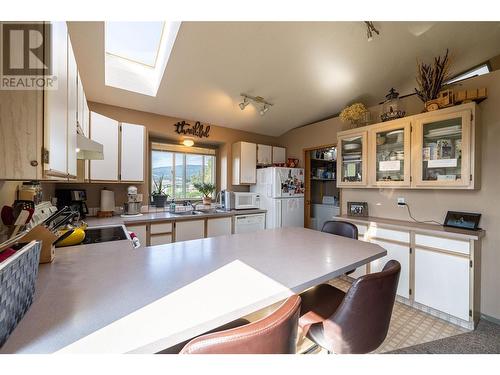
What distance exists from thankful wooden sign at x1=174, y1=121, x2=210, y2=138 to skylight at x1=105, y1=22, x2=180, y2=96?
673 millimetres

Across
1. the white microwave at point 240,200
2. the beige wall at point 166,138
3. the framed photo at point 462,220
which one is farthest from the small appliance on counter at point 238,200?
the framed photo at point 462,220

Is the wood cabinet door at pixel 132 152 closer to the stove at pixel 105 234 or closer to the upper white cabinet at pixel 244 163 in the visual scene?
the stove at pixel 105 234

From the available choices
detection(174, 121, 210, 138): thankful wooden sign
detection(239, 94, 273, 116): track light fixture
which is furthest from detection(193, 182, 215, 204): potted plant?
detection(239, 94, 273, 116): track light fixture

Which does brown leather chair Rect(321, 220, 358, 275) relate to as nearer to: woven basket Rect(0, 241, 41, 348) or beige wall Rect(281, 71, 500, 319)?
beige wall Rect(281, 71, 500, 319)

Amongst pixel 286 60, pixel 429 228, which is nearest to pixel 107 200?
pixel 286 60

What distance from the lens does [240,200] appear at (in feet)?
12.5

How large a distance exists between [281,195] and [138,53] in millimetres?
2855

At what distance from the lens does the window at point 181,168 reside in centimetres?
366

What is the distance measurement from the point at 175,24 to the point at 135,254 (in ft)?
6.95

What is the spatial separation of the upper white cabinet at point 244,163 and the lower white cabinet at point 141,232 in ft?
6.00

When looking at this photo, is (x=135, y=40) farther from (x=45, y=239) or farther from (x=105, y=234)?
(x=45, y=239)

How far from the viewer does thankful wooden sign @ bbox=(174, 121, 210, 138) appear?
348 cm

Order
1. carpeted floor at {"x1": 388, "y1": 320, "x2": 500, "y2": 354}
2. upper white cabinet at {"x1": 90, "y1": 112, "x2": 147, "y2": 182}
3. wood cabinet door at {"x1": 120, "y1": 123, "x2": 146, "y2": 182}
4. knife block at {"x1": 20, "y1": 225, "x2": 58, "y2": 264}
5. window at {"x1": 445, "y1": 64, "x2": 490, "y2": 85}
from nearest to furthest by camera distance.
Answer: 1. knife block at {"x1": 20, "y1": 225, "x2": 58, "y2": 264}
2. carpeted floor at {"x1": 388, "y1": 320, "x2": 500, "y2": 354}
3. upper white cabinet at {"x1": 90, "y1": 112, "x2": 147, "y2": 182}
4. window at {"x1": 445, "y1": 64, "x2": 490, "y2": 85}
5. wood cabinet door at {"x1": 120, "y1": 123, "x2": 146, "y2": 182}
